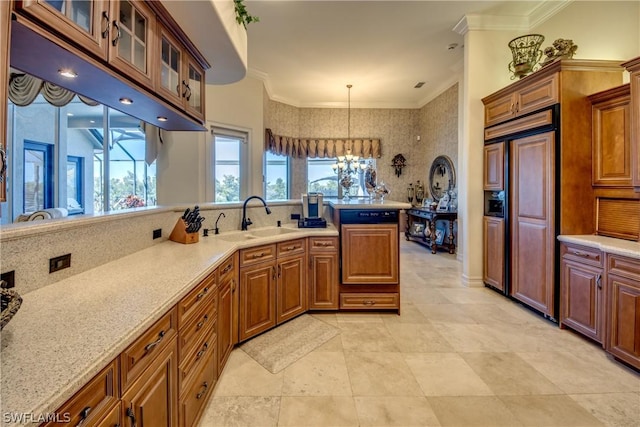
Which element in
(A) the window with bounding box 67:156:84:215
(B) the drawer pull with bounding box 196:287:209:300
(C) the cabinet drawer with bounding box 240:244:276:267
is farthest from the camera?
(A) the window with bounding box 67:156:84:215

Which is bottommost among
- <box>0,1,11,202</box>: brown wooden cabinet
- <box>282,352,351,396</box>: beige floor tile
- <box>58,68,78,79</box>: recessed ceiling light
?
<box>282,352,351,396</box>: beige floor tile

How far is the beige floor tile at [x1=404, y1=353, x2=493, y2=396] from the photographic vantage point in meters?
1.88

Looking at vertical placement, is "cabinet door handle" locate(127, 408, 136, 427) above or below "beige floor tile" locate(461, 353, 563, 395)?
above

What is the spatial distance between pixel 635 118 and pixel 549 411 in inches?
87.3

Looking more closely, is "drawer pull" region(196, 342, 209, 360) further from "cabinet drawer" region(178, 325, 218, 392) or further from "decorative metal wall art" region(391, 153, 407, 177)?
"decorative metal wall art" region(391, 153, 407, 177)

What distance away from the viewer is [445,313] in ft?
10.1

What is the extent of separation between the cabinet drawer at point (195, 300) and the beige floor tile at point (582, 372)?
7.74 feet

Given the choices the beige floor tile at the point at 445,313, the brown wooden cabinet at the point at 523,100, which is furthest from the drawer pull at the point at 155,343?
the brown wooden cabinet at the point at 523,100

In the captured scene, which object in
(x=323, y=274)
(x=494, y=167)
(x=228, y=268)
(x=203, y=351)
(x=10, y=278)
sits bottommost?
(x=203, y=351)

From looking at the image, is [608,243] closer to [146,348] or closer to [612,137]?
[612,137]

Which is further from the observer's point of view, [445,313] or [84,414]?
[445,313]

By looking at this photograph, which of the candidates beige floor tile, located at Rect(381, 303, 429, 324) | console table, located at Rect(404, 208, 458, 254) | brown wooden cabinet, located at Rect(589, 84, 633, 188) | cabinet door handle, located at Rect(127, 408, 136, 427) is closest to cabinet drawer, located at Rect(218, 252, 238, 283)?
cabinet door handle, located at Rect(127, 408, 136, 427)

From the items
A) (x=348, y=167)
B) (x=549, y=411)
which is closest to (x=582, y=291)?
(x=549, y=411)

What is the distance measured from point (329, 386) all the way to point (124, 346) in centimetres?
149
